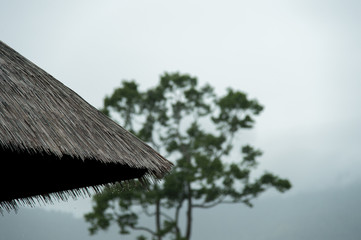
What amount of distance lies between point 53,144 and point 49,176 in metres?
0.67

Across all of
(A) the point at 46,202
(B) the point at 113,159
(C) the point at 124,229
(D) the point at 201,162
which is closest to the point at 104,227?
(C) the point at 124,229

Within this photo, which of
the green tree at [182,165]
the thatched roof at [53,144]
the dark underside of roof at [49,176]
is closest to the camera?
the thatched roof at [53,144]

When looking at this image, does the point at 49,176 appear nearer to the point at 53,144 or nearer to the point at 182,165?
the point at 53,144

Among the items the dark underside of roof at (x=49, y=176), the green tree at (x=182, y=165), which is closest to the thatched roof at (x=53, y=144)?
the dark underside of roof at (x=49, y=176)

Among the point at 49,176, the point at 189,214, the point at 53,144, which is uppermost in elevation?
the point at 189,214

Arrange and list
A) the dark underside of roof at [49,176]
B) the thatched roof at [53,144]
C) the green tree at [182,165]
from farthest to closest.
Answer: the green tree at [182,165] < the dark underside of roof at [49,176] < the thatched roof at [53,144]

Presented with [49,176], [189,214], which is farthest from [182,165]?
[49,176]

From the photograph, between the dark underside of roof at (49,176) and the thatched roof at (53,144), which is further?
the dark underside of roof at (49,176)

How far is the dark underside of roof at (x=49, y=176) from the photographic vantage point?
242 centimetres

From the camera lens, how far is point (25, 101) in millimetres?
2521

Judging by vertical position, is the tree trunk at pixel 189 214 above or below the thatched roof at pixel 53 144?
above

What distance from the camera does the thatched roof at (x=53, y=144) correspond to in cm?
223

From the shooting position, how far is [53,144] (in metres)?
2.23

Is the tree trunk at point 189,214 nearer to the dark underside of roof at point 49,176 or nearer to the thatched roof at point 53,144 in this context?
the dark underside of roof at point 49,176
